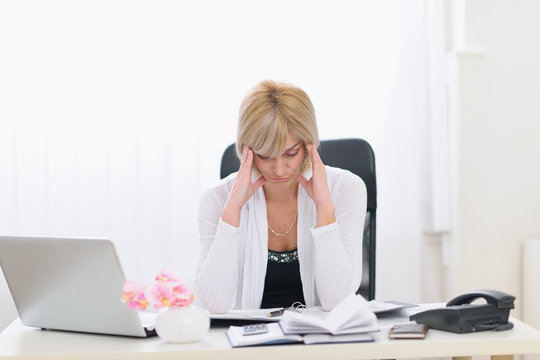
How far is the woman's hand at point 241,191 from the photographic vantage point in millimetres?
1921

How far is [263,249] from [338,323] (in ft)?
2.28

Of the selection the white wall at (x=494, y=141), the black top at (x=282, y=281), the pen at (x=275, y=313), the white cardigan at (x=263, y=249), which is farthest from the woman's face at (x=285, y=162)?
the white wall at (x=494, y=141)

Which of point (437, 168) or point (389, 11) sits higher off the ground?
point (389, 11)

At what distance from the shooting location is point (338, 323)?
4.45 feet

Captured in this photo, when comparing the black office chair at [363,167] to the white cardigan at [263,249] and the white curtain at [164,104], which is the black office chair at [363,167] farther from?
the white curtain at [164,104]

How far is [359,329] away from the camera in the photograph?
54.1 inches

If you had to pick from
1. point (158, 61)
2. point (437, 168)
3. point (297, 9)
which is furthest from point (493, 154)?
point (158, 61)

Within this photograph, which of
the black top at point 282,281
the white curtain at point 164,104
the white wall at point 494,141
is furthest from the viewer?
the white wall at point 494,141

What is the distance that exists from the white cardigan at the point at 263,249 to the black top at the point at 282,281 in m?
0.06

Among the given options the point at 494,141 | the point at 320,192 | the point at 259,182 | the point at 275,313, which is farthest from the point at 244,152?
the point at 494,141

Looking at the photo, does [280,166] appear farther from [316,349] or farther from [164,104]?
[164,104]

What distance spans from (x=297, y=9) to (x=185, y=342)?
72.8 inches

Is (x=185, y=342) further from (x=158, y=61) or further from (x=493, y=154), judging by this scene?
(x=493, y=154)

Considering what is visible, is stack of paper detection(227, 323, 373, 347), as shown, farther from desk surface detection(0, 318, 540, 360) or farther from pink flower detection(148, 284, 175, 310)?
pink flower detection(148, 284, 175, 310)
